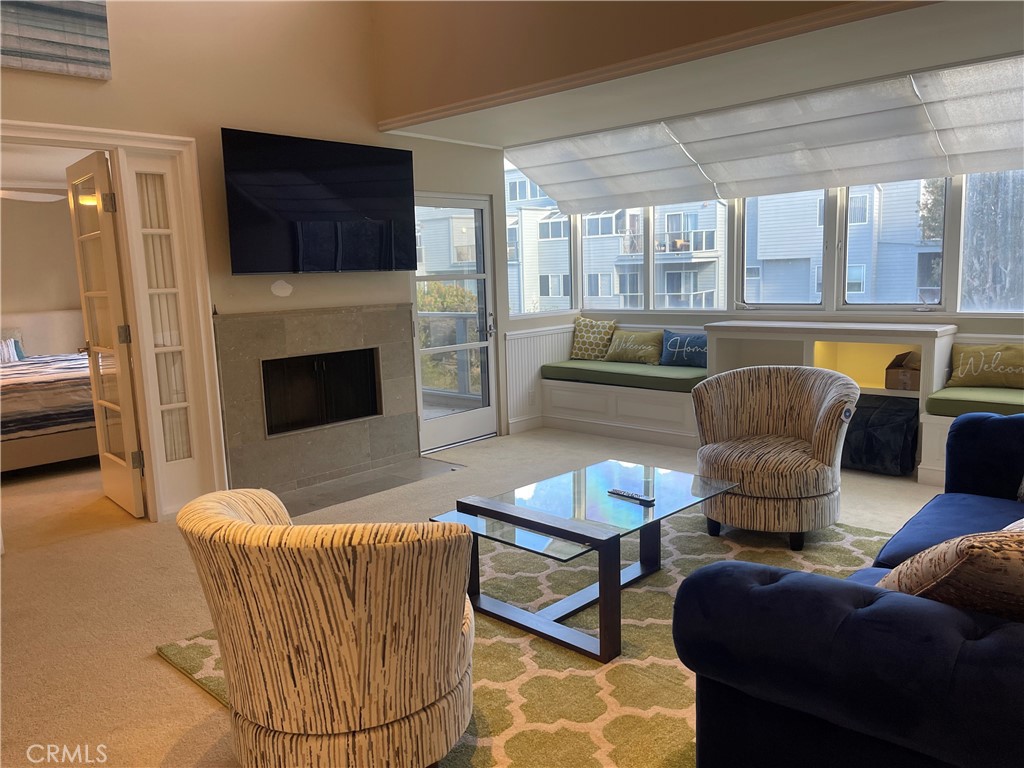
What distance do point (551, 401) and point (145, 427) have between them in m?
3.39

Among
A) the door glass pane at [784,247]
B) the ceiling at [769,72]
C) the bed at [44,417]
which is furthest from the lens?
the door glass pane at [784,247]

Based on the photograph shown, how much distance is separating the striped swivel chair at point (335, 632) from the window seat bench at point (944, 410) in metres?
3.71

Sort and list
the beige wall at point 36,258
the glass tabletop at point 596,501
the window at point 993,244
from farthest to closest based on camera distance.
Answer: the beige wall at point 36,258 → the window at point 993,244 → the glass tabletop at point 596,501

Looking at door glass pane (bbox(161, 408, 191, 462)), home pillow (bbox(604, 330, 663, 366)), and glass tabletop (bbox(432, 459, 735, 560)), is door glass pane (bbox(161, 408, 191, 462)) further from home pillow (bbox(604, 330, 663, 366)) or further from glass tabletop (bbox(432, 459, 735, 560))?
home pillow (bbox(604, 330, 663, 366))

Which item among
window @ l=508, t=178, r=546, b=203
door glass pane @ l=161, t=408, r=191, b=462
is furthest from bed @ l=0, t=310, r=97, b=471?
window @ l=508, t=178, r=546, b=203

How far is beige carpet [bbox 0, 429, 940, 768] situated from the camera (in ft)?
7.78

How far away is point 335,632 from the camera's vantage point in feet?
5.66

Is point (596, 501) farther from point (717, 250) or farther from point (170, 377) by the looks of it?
point (717, 250)

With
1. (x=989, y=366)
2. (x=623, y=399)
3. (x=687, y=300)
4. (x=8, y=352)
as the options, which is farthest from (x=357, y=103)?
(x=8, y=352)

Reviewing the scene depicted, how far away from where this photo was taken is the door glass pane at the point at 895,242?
5.11 metres

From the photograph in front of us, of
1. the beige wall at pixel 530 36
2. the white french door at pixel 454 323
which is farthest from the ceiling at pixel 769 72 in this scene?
the white french door at pixel 454 323

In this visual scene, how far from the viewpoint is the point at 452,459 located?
18.4 feet

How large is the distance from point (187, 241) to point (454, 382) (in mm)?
2342

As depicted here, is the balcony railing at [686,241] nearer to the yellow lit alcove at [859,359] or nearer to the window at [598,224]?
the window at [598,224]
